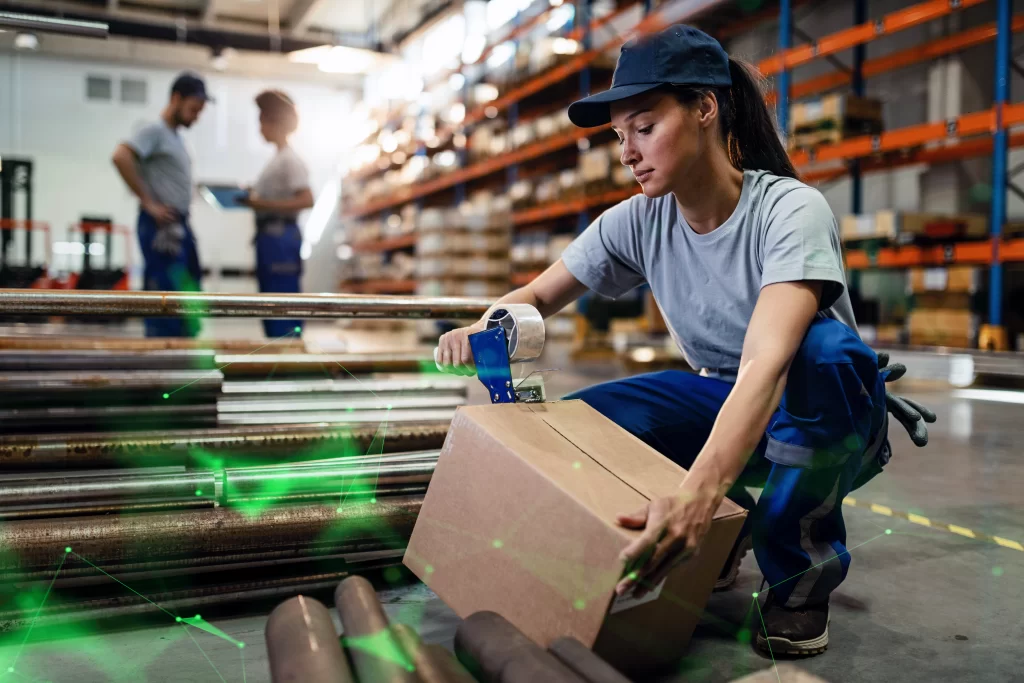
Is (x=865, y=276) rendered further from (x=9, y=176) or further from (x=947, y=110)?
(x=9, y=176)

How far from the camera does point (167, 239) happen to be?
4.30m

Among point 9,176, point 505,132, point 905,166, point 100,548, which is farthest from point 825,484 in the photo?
point 9,176

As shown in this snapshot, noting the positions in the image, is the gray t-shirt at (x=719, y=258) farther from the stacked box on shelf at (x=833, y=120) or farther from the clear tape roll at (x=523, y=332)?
the stacked box on shelf at (x=833, y=120)

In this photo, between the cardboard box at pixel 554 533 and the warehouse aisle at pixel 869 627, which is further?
the warehouse aisle at pixel 869 627

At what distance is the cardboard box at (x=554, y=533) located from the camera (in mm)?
1098

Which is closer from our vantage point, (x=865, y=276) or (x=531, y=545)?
(x=531, y=545)

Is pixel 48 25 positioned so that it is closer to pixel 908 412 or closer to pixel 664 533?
pixel 664 533

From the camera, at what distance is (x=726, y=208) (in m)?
1.53

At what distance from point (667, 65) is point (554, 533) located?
31.6 inches

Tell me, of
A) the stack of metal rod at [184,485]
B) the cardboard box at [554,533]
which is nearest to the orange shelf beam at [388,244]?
the stack of metal rod at [184,485]

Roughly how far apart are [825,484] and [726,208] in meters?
0.55

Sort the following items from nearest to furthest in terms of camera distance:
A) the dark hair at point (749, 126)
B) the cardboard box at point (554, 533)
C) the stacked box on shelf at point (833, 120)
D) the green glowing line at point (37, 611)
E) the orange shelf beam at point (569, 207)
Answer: the cardboard box at point (554, 533) → the green glowing line at point (37, 611) → the dark hair at point (749, 126) → the stacked box on shelf at point (833, 120) → the orange shelf beam at point (569, 207)

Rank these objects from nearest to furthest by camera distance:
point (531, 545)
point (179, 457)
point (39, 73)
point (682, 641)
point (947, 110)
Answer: point (531, 545) < point (682, 641) < point (179, 457) < point (947, 110) < point (39, 73)

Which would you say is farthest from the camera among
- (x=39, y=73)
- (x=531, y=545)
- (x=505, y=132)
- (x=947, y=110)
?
(x=39, y=73)
